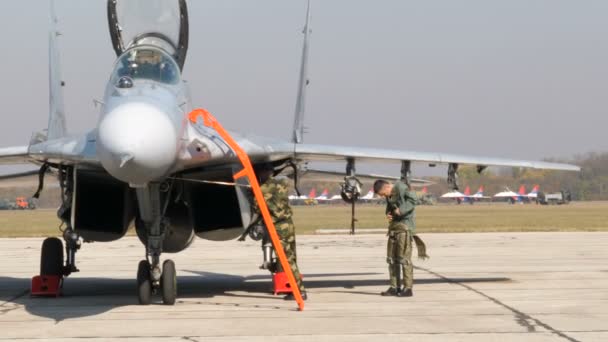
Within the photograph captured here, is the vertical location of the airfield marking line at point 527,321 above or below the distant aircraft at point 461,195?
below

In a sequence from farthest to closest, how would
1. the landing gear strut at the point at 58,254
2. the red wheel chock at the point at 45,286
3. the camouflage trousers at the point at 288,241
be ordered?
the red wheel chock at the point at 45,286
the camouflage trousers at the point at 288,241
the landing gear strut at the point at 58,254

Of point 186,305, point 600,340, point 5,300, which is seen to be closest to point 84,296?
point 5,300

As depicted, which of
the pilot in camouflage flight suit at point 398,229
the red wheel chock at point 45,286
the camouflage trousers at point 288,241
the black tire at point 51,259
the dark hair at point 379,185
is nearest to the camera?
the camouflage trousers at point 288,241

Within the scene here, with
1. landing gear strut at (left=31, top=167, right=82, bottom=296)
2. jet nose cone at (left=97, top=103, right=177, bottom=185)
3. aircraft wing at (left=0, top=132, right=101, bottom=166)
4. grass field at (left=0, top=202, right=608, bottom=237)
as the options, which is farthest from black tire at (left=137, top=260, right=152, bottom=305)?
grass field at (left=0, top=202, right=608, bottom=237)

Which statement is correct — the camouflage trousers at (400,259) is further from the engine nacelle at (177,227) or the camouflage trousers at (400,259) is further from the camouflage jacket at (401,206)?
the engine nacelle at (177,227)

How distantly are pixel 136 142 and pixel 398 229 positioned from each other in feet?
15.1

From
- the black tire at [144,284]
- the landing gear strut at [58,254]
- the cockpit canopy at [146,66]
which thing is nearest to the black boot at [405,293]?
the black tire at [144,284]

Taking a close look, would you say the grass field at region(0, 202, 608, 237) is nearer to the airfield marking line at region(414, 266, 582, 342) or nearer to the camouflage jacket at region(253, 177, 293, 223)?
the camouflage jacket at region(253, 177, 293, 223)

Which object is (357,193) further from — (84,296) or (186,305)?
(84,296)

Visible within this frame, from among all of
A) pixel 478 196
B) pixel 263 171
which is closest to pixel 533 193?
pixel 478 196

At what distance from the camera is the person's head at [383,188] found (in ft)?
37.8

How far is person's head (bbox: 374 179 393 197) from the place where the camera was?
1153 centimetres

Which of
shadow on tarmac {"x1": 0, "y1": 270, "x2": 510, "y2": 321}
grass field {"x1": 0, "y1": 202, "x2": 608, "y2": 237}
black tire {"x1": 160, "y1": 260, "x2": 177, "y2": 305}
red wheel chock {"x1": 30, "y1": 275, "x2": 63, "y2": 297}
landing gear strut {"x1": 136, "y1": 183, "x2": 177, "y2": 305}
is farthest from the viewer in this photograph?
grass field {"x1": 0, "y1": 202, "x2": 608, "y2": 237}

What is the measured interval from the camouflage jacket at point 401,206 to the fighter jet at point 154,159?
17.9 inches
